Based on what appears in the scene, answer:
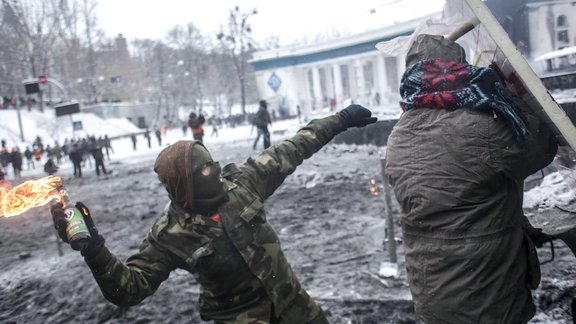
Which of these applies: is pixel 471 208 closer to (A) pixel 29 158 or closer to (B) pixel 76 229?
(B) pixel 76 229

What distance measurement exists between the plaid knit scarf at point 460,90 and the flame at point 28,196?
6.27 feet

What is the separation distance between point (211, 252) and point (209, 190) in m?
Result: 0.32

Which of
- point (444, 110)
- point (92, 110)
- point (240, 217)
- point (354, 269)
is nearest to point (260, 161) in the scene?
point (240, 217)

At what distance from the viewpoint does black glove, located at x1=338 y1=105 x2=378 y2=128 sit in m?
3.03

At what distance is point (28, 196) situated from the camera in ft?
8.37

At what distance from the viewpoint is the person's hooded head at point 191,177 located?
219cm

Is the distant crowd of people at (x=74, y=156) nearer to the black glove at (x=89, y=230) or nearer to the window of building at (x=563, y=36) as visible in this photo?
the black glove at (x=89, y=230)

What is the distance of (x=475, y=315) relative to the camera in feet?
6.08

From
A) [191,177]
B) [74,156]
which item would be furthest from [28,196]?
[74,156]

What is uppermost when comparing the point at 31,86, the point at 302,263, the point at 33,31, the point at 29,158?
the point at 33,31

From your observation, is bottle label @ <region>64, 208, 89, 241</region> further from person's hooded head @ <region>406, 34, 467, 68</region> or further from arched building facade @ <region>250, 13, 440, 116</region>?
arched building facade @ <region>250, 13, 440, 116</region>

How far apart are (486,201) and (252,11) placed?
41.1 meters

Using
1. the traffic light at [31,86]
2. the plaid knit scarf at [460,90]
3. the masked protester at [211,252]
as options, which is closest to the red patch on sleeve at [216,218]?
the masked protester at [211,252]

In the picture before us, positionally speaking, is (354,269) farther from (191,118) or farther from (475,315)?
(191,118)
